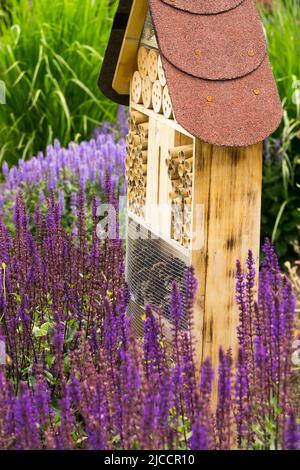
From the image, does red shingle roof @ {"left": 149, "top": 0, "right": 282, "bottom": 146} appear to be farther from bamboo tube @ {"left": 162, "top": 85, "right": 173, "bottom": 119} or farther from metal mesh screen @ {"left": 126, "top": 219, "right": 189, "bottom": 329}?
metal mesh screen @ {"left": 126, "top": 219, "right": 189, "bottom": 329}

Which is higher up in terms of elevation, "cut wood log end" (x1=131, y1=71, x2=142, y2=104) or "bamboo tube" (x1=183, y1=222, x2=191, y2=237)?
"cut wood log end" (x1=131, y1=71, x2=142, y2=104)

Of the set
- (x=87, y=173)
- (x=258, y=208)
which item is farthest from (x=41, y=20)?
(x=258, y=208)

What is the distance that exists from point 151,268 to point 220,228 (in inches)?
21.5

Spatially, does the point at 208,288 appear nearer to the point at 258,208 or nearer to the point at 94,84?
the point at 258,208

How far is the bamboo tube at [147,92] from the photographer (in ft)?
12.5

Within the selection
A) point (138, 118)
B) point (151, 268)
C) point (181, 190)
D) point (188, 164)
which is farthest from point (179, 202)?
point (138, 118)

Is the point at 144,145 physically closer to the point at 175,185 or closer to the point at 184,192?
the point at 175,185

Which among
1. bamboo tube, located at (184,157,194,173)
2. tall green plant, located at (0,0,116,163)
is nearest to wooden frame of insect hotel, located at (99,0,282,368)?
bamboo tube, located at (184,157,194,173)

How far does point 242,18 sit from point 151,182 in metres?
0.75

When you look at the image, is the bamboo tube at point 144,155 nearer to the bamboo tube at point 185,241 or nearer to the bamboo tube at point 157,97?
the bamboo tube at point 157,97

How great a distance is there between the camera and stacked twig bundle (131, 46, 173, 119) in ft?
11.7

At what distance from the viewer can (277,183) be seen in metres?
6.46

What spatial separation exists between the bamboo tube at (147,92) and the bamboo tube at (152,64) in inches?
2.1

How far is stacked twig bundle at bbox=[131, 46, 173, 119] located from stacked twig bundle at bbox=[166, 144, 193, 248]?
0.55 ft
